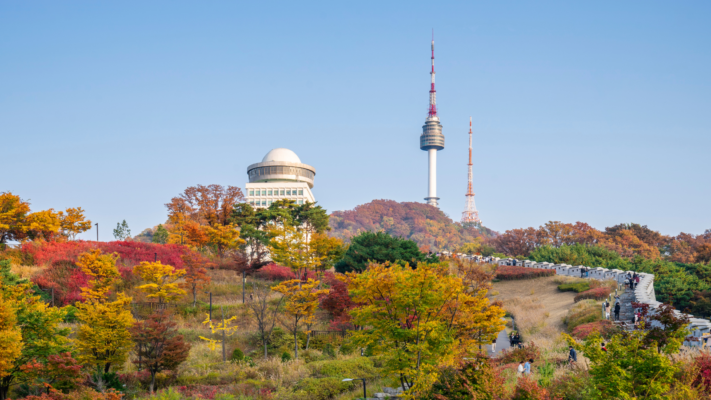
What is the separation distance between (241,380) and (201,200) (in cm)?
4051

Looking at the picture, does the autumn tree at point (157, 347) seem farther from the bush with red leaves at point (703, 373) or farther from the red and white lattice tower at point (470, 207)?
the red and white lattice tower at point (470, 207)

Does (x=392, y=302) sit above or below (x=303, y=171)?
below

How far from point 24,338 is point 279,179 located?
5532cm

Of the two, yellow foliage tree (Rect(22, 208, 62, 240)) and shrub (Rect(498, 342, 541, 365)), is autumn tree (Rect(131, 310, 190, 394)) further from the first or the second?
yellow foliage tree (Rect(22, 208, 62, 240))

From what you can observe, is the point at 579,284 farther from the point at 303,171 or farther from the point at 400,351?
the point at 303,171

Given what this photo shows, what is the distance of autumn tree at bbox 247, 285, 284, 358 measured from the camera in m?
25.0

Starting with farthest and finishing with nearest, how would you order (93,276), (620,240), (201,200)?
1. (620,240)
2. (201,200)
3. (93,276)

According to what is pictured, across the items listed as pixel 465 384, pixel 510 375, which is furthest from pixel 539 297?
pixel 465 384

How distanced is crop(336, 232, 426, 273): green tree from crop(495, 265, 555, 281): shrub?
1325 cm

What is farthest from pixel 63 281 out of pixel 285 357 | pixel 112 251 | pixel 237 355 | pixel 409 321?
pixel 409 321

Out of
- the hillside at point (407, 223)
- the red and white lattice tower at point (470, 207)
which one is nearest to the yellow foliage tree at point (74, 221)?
the hillside at point (407, 223)

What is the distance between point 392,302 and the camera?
16.6m

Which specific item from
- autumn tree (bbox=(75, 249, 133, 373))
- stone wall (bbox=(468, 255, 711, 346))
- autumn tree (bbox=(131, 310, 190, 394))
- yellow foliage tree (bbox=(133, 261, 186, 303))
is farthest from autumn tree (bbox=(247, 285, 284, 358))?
stone wall (bbox=(468, 255, 711, 346))

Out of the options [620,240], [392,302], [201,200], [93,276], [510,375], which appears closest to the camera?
[510,375]
